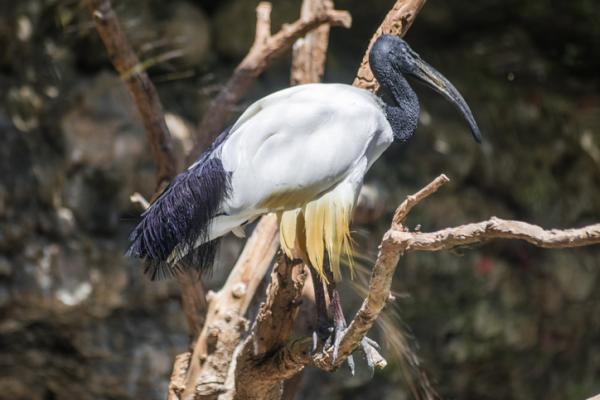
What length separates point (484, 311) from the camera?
5586mm

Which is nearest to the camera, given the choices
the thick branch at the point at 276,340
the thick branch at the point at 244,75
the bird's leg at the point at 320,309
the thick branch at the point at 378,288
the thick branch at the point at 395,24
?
the thick branch at the point at 378,288

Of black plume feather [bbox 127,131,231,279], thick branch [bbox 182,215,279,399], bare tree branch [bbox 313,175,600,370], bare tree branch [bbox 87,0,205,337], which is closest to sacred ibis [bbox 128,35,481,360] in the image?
black plume feather [bbox 127,131,231,279]

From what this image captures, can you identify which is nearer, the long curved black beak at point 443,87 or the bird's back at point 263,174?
the bird's back at point 263,174

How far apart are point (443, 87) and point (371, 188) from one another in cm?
206

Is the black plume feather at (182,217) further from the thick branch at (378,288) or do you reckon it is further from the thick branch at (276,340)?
the thick branch at (378,288)

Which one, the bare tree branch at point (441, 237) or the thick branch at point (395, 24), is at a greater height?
the bare tree branch at point (441, 237)

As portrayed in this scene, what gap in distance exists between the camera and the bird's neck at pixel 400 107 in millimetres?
3234

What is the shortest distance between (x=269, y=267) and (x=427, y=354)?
223 cm

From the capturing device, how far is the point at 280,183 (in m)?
2.98

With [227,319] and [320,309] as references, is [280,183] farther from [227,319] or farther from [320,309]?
[227,319]

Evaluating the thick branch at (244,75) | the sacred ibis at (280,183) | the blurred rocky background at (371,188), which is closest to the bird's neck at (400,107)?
the sacred ibis at (280,183)

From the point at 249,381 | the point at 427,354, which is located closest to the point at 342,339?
the point at 249,381

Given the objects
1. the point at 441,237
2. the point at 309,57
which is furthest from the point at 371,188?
the point at 441,237

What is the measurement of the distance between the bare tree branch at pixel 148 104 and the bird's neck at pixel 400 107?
2.63ft
